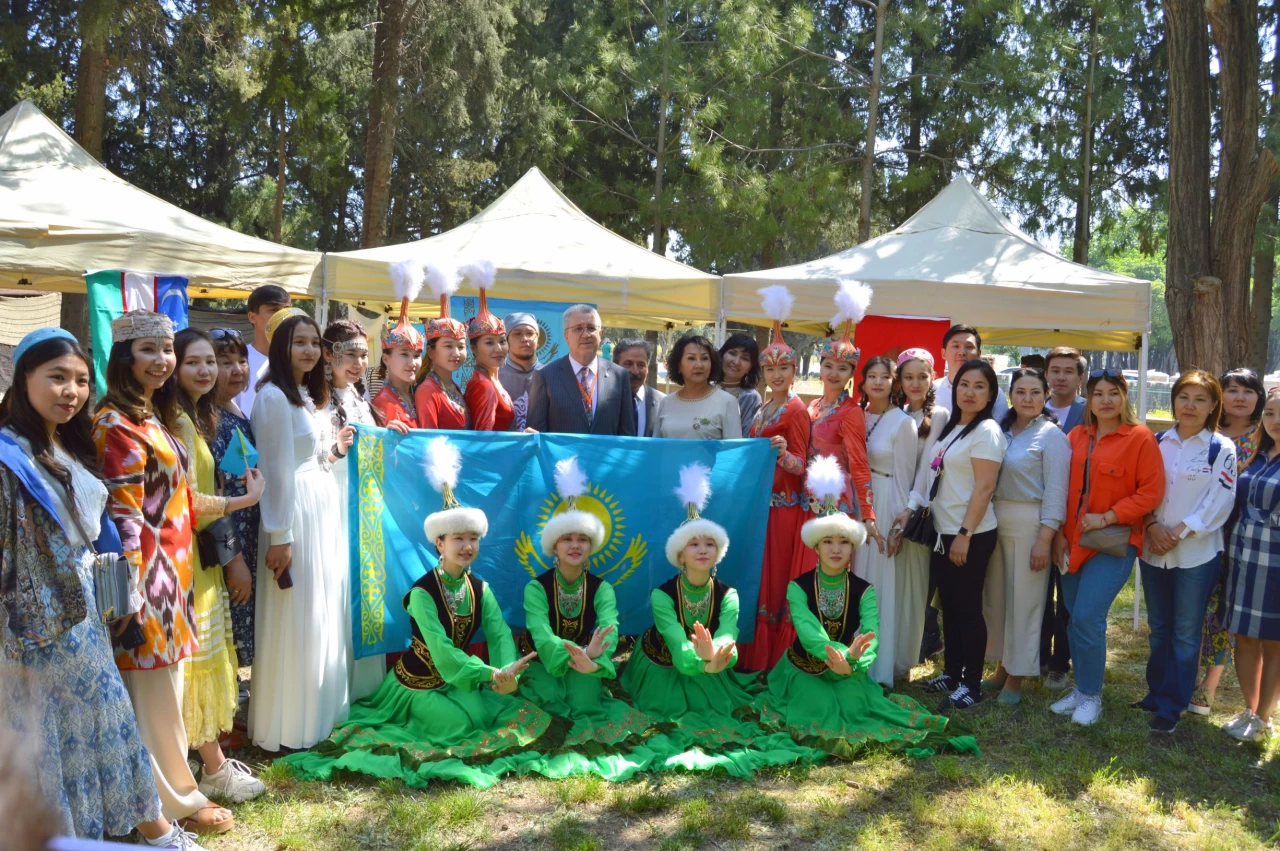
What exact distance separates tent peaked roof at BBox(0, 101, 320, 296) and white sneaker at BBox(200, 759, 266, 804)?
409 centimetres

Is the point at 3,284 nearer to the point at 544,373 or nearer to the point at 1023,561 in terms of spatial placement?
the point at 544,373

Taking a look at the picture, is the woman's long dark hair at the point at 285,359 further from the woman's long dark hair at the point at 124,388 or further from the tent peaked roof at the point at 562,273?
the tent peaked roof at the point at 562,273

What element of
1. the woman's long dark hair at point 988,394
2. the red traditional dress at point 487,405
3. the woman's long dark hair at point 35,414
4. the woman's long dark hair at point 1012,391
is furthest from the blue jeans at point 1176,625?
the woman's long dark hair at point 35,414

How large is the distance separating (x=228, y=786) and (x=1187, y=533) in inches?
154

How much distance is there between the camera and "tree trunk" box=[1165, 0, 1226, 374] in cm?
634

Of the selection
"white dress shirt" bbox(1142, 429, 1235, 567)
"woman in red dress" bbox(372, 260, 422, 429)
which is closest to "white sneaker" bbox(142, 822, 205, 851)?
"woman in red dress" bbox(372, 260, 422, 429)

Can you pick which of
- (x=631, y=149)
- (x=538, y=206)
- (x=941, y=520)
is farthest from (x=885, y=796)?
(x=631, y=149)

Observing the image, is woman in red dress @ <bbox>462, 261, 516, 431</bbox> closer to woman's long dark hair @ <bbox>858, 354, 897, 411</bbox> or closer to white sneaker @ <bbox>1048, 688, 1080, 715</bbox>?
woman's long dark hair @ <bbox>858, 354, 897, 411</bbox>

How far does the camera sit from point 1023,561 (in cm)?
439

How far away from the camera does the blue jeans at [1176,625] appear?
4.07 meters

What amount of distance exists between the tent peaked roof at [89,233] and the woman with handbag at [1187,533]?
5563 mm

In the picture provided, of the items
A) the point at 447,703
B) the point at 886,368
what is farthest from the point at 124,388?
the point at 886,368

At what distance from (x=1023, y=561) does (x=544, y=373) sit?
2439mm

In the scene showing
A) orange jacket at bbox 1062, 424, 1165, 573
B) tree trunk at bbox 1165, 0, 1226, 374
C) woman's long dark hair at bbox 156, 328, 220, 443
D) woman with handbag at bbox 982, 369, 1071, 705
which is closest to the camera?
woman's long dark hair at bbox 156, 328, 220, 443
